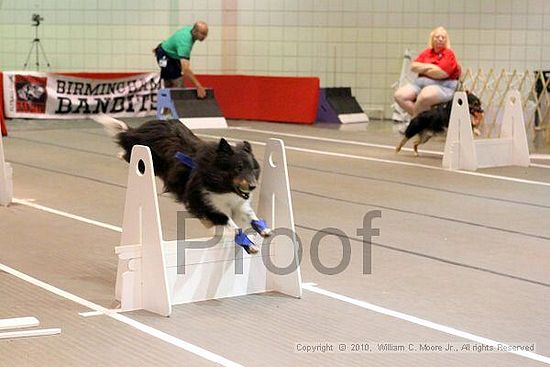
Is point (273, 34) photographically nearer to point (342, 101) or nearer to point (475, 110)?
point (342, 101)

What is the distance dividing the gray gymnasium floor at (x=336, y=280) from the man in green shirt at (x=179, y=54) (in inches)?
158

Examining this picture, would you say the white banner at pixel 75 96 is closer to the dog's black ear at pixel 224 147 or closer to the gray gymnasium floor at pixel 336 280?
the gray gymnasium floor at pixel 336 280

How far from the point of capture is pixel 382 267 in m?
5.16

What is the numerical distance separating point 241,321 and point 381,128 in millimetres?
9439

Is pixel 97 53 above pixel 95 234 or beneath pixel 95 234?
A: above

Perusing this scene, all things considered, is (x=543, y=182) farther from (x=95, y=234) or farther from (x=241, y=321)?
(x=241, y=321)

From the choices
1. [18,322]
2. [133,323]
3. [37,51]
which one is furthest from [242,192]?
[37,51]

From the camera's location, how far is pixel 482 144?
916cm

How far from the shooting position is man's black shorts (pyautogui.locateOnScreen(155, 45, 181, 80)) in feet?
42.4

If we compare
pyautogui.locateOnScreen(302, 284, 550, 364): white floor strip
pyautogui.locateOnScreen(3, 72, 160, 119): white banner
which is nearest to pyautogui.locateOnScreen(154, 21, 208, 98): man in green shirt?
pyautogui.locateOnScreen(3, 72, 160, 119): white banner

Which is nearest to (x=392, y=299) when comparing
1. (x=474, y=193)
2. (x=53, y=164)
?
(x=474, y=193)

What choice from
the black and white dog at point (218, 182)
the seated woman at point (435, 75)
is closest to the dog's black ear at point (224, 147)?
the black and white dog at point (218, 182)

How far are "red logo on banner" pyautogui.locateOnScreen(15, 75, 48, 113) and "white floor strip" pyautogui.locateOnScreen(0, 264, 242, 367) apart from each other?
882 centimetres

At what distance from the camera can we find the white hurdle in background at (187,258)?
13.8 ft
